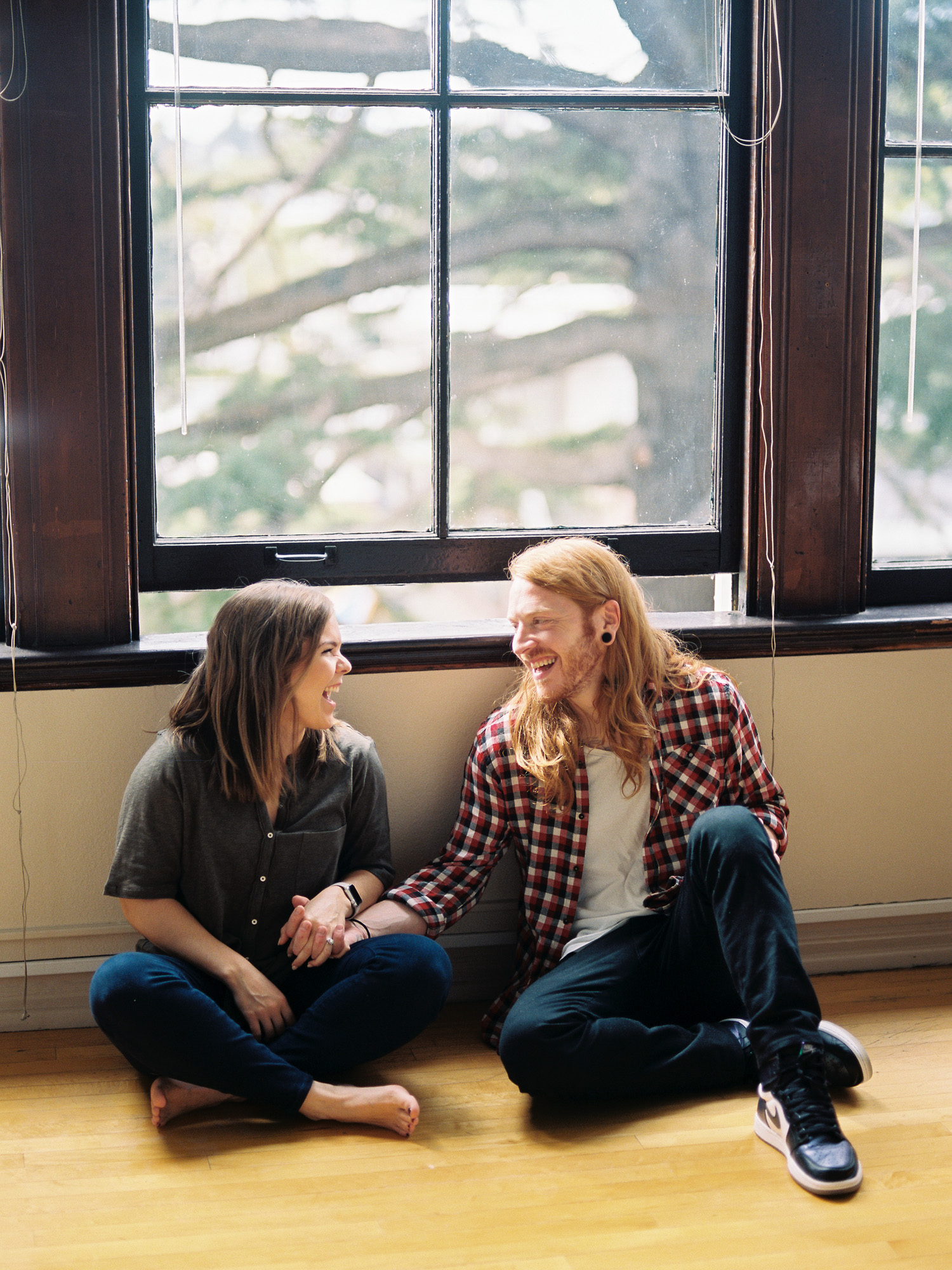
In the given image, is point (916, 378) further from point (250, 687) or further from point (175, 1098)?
point (175, 1098)

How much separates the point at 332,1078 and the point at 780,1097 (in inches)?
28.7

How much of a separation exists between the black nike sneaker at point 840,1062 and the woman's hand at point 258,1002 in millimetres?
→ 758

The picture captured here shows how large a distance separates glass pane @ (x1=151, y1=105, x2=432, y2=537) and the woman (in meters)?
0.39

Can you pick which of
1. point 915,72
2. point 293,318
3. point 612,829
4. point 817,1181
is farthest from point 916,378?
point 817,1181

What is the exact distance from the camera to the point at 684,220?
246 cm

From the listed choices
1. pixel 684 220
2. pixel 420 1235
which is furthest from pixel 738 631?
pixel 420 1235

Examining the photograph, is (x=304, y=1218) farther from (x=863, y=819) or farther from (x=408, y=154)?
(x=408, y=154)

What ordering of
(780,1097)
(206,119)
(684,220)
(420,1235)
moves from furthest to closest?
(684,220), (206,119), (780,1097), (420,1235)

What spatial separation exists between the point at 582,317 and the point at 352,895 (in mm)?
1225

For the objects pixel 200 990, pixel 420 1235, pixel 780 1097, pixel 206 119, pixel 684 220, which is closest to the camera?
pixel 420 1235

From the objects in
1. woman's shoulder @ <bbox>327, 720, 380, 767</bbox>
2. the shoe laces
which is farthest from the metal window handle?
the shoe laces

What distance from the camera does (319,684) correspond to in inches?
80.0

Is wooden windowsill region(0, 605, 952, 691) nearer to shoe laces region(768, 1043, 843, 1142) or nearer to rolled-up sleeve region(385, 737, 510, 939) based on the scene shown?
rolled-up sleeve region(385, 737, 510, 939)

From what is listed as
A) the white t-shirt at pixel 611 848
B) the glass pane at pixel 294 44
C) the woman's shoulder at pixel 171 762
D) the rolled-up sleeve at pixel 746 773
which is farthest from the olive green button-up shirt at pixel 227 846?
the glass pane at pixel 294 44
